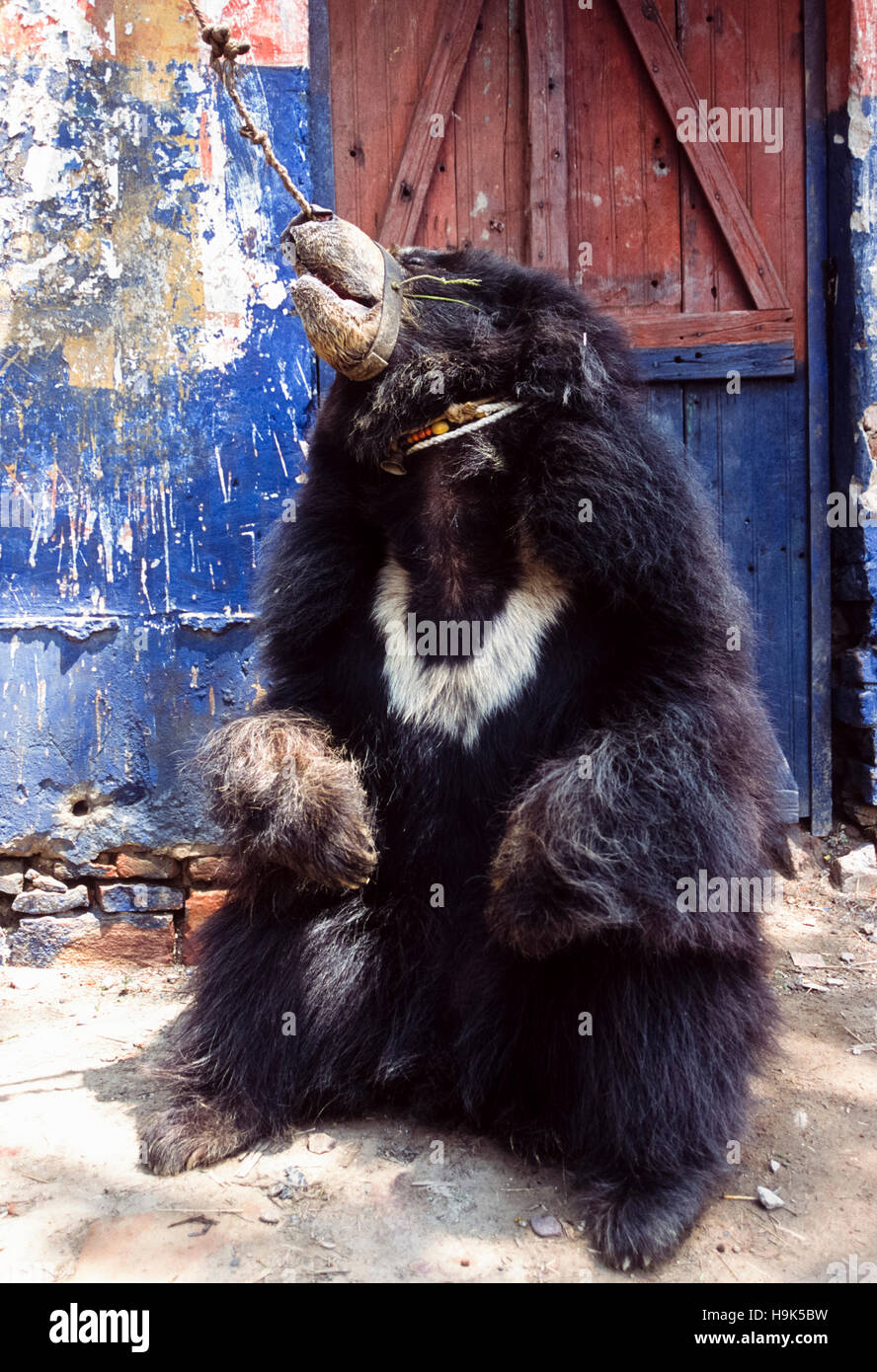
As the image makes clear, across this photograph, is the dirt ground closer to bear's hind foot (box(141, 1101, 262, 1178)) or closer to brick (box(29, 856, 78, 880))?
bear's hind foot (box(141, 1101, 262, 1178))

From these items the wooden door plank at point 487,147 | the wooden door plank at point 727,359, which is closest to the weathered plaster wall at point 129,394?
the wooden door plank at point 487,147

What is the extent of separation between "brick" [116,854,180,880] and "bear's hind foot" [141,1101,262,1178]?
1.28 metres

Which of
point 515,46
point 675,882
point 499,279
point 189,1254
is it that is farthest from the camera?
point 515,46

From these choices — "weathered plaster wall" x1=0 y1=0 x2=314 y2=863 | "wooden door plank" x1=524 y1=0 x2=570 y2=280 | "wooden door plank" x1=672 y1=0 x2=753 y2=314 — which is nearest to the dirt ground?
"weathered plaster wall" x1=0 y1=0 x2=314 y2=863

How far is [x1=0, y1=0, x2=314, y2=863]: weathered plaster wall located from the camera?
131 inches

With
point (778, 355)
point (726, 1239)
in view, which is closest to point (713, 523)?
point (726, 1239)

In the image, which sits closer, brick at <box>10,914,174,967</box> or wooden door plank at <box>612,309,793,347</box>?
brick at <box>10,914,174,967</box>

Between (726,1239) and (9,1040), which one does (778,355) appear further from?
(9,1040)

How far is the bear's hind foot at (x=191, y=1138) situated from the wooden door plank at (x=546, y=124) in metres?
3.33

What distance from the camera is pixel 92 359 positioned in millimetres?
3377

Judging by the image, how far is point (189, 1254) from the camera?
187 cm

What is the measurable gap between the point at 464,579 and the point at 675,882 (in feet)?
2.73

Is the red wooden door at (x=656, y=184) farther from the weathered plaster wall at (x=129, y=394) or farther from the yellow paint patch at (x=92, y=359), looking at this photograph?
the yellow paint patch at (x=92, y=359)
